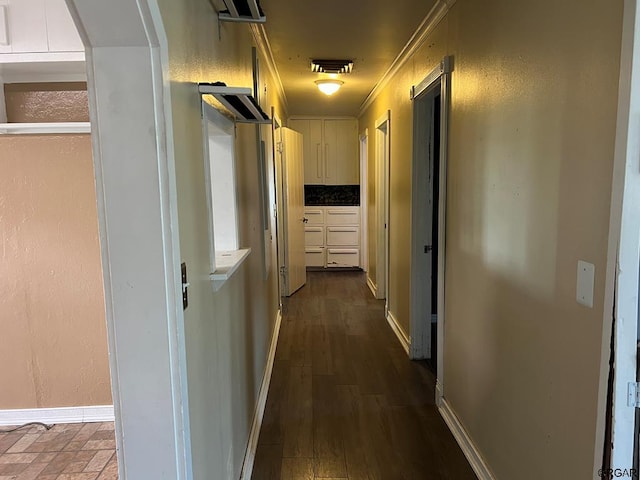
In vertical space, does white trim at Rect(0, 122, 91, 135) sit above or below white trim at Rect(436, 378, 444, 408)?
above

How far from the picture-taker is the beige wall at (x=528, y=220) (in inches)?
44.7

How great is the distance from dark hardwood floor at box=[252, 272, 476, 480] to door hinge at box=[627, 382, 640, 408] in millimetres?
1161

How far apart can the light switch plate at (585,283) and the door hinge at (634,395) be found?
215 millimetres

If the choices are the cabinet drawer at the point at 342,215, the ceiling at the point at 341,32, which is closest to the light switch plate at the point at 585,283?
the ceiling at the point at 341,32

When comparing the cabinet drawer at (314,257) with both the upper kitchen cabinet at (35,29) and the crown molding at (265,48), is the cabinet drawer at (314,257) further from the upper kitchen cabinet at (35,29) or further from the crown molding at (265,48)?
the upper kitchen cabinet at (35,29)

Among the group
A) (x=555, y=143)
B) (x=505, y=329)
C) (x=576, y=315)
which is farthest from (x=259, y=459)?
(x=555, y=143)

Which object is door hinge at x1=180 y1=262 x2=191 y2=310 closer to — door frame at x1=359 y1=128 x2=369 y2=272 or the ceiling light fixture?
the ceiling light fixture

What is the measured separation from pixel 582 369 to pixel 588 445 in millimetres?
209

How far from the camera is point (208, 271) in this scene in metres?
1.38

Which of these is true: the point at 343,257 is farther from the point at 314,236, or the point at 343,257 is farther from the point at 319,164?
the point at 319,164

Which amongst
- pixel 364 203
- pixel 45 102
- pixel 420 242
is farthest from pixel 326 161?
pixel 45 102

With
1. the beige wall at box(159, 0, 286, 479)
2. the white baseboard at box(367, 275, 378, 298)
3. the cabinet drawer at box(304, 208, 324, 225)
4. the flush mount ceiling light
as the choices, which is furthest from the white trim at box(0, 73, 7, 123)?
the cabinet drawer at box(304, 208, 324, 225)

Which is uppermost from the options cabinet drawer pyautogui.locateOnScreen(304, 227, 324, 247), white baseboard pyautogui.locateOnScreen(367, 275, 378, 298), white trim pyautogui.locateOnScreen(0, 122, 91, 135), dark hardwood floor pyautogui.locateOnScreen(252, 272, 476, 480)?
white trim pyautogui.locateOnScreen(0, 122, 91, 135)

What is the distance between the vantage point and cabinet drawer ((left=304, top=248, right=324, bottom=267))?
6594 millimetres
